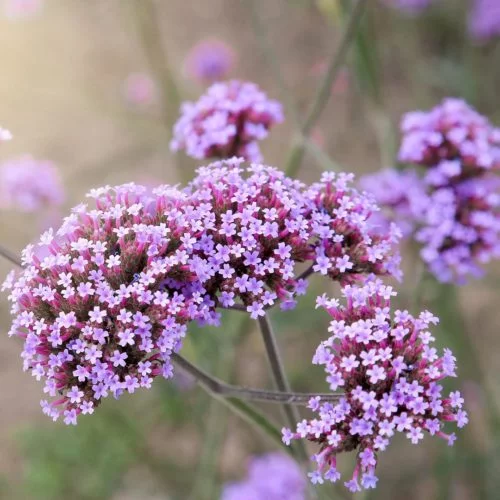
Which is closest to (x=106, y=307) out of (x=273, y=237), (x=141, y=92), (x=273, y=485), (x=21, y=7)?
(x=273, y=237)

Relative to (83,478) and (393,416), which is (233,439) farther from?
(393,416)

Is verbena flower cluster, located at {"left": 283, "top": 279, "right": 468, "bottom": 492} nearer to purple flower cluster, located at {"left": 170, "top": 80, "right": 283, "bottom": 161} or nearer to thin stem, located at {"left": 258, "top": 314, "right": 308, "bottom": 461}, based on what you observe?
thin stem, located at {"left": 258, "top": 314, "right": 308, "bottom": 461}

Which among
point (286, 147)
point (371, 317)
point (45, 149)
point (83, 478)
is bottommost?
point (371, 317)

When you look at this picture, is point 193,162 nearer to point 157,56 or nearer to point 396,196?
point 157,56

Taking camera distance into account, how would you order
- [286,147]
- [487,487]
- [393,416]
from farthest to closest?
[286,147] → [487,487] → [393,416]

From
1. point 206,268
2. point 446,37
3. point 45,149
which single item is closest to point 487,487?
point 206,268

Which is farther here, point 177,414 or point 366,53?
point 177,414

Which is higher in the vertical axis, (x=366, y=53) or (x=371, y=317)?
(x=366, y=53)

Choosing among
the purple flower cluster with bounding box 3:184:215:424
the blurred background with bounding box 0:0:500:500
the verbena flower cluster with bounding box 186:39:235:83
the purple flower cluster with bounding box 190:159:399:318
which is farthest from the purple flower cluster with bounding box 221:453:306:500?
the verbena flower cluster with bounding box 186:39:235:83

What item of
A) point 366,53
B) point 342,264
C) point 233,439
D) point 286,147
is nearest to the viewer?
point 342,264
